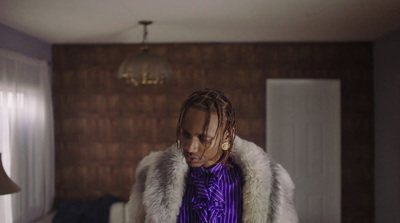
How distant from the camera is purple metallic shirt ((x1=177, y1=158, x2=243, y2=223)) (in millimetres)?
1008

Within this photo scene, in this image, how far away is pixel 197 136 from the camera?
33.7 inches

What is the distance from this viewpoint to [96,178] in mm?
4750

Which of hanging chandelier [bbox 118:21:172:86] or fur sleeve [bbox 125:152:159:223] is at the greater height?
hanging chandelier [bbox 118:21:172:86]

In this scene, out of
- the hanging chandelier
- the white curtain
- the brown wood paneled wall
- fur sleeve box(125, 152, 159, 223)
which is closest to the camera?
fur sleeve box(125, 152, 159, 223)

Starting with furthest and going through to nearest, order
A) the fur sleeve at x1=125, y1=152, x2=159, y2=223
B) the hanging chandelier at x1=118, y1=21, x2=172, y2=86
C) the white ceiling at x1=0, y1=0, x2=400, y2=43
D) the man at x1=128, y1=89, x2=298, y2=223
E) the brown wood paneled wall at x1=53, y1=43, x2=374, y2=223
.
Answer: the brown wood paneled wall at x1=53, y1=43, x2=374, y2=223
the hanging chandelier at x1=118, y1=21, x2=172, y2=86
the white ceiling at x1=0, y1=0, x2=400, y2=43
the fur sleeve at x1=125, y1=152, x2=159, y2=223
the man at x1=128, y1=89, x2=298, y2=223

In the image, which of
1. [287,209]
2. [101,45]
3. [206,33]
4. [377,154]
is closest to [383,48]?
[377,154]

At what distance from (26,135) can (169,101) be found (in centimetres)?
152

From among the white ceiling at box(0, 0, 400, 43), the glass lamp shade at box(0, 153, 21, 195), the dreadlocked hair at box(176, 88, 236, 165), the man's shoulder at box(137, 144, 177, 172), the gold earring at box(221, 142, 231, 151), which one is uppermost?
the white ceiling at box(0, 0, 400, 43)

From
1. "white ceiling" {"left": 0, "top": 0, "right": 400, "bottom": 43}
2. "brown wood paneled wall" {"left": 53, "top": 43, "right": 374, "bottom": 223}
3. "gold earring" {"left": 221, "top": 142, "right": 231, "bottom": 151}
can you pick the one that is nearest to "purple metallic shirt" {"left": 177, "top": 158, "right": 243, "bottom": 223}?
"gold earring" {"left": 221, "top": 142, "right": 231, "bottom": 151}

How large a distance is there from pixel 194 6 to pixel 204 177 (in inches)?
86.1

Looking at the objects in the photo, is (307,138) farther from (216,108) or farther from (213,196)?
(216,108)

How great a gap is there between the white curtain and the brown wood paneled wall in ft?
0.97

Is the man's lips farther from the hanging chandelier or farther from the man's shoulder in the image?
the hanging chandelier

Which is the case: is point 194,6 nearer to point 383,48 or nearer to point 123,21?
point 123,21
